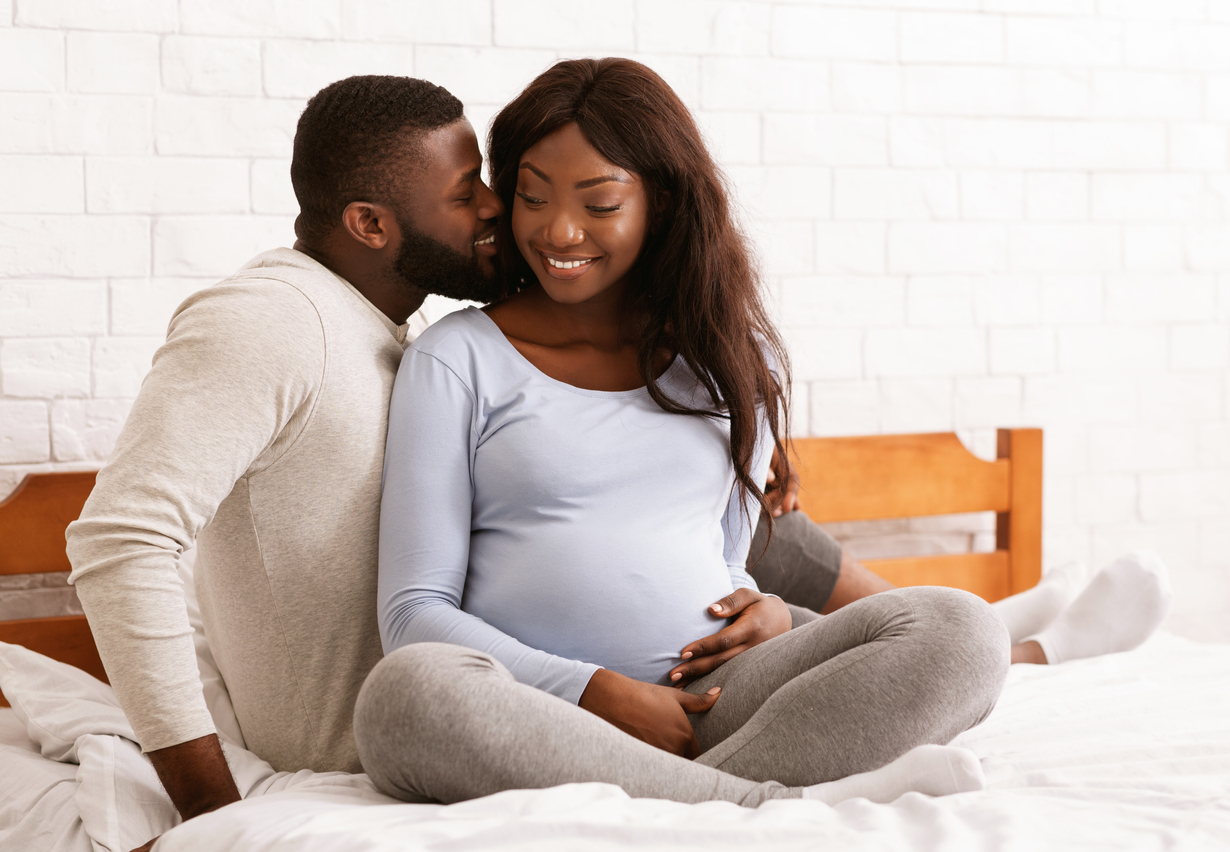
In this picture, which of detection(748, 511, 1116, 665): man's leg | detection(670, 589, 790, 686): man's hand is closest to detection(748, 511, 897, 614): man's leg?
detection(748, 511, 1116, 665): man's leg

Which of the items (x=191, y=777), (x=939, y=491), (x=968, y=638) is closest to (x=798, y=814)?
(x=968, y=638)

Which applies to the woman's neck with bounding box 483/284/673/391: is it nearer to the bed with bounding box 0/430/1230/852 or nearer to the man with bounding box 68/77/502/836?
the man with bounding box 68/77/502/836

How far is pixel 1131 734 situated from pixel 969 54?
4.33 feet

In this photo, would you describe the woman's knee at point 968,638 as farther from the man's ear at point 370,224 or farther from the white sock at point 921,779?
the man's ear at point 370,224

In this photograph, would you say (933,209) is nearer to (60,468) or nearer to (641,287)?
(641,287)

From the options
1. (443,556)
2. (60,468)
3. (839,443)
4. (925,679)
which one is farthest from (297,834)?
(839,443)

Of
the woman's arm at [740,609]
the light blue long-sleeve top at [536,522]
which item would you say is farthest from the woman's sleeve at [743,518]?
the light blue long-sleeve top at [536,522]

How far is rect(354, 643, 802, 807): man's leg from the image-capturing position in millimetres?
855

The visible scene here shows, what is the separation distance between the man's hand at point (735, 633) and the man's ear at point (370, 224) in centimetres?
54

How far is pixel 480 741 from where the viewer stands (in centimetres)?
85

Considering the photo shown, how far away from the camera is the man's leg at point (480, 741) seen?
0.86m

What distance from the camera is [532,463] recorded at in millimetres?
1082

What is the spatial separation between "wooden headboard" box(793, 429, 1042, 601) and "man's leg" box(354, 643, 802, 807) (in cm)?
102

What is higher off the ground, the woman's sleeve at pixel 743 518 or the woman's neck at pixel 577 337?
the woman's neck at pixel 577 337
